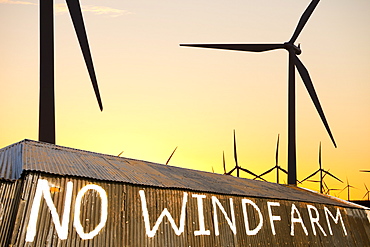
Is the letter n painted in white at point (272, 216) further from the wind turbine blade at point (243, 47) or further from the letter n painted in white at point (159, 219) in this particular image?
the wind turbine blade at point (243, 47)

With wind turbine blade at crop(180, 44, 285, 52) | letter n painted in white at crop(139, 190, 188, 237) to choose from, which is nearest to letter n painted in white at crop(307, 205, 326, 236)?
letter n painted in white at crop(139, 190, 188, 237)

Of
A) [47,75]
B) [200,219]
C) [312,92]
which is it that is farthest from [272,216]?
[312,92]

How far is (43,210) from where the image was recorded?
46.1ft

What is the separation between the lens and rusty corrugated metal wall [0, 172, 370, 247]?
13695 mm

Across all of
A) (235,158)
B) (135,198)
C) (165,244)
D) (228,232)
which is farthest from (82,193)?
(235,158)

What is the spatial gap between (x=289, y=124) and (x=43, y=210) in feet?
132

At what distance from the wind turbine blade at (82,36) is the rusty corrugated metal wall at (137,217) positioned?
590 cm

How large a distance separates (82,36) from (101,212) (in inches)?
412

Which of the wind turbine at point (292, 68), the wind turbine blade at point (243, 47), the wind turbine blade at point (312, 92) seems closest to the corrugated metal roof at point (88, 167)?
the wind turbine blade at point (312, 92)

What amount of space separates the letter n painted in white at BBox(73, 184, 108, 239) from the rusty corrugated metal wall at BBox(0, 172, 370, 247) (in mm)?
39

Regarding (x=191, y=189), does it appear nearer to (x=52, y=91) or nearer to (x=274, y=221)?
(x=274, y=221)

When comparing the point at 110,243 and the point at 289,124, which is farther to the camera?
the point at 289,124

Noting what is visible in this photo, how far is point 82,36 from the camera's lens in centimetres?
2191

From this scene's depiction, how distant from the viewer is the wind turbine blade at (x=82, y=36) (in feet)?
69.3
